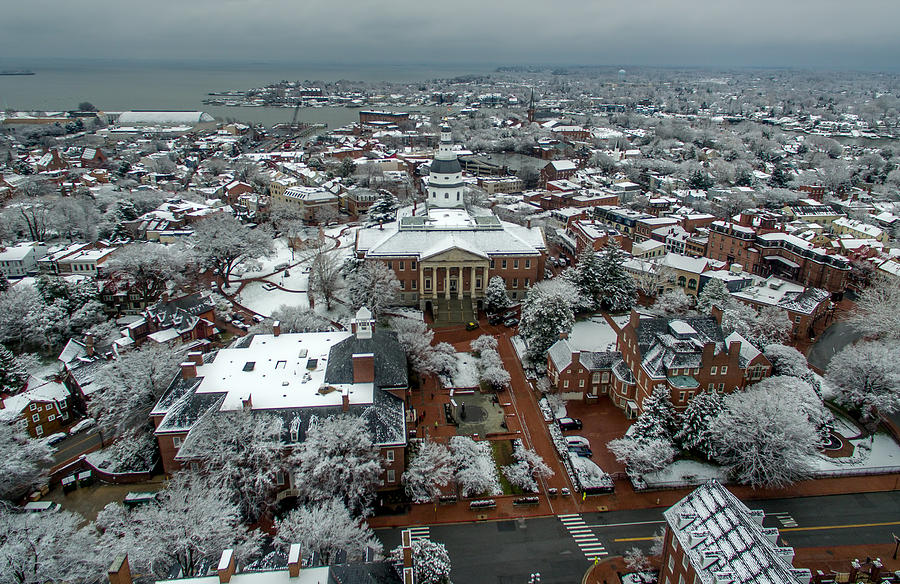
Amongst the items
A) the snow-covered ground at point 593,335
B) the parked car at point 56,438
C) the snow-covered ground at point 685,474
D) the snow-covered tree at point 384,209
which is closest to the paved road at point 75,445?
the parked car at point 56,438

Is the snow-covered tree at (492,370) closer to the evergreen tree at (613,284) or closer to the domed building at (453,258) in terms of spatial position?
the domed building at (453,258)

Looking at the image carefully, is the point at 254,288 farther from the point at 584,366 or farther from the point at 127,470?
the point at 584,366

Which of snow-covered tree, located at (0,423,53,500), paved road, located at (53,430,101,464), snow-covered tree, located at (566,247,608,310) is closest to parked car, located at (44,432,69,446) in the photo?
paved road, located at (53,430,101,464)

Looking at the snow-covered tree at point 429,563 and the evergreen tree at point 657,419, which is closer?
the snow-covered tree at point 429,563

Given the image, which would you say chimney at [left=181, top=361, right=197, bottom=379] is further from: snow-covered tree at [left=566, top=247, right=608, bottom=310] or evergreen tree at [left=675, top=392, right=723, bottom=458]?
snow-covered tree at [left=566, top=247, right=608, bottom=310]

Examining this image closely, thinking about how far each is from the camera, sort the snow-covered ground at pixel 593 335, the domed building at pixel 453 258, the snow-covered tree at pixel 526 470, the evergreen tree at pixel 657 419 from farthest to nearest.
Result: 1. the domed building at pixel 453 258
2. the snow-covered ground at pixel 593 335
3. the evergreen tree at pixel 657 419
4. the snow-covered tree at pixel 526 470

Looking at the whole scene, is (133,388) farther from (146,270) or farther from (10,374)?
(146,270)
